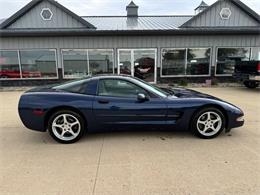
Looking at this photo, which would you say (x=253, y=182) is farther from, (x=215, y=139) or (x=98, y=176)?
(x=98, y=176)

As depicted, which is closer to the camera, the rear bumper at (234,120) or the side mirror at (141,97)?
the side mirror at (141,97)

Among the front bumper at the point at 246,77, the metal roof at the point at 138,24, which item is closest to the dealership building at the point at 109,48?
the metal roof at the point at 138,24

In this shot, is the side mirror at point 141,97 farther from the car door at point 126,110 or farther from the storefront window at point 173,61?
the storefront window at point 173,61

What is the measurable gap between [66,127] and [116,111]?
1.01m

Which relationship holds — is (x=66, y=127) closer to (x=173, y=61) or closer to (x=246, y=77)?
(x=246, y=77)

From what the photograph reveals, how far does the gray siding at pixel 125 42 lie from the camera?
12039mm

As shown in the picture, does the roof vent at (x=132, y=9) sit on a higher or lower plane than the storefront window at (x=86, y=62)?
higher

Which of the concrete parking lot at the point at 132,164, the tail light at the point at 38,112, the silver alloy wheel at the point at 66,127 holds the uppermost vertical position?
the tail light at the point at 38,112

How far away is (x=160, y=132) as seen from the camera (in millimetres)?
4656

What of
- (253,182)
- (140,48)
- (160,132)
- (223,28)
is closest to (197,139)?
(160,132)

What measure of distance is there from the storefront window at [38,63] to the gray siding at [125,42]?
0.34 meters

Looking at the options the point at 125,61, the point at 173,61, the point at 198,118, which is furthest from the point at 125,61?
the point at 198,118

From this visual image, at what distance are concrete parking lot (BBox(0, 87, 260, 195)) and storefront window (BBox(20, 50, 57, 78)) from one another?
8.28 m

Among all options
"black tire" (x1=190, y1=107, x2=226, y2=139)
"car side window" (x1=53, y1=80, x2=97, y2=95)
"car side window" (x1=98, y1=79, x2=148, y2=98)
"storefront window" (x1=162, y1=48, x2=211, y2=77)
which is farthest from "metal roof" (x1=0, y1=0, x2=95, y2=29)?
"black tire" (x1=190, y1=107, x2=226, y2=139)
